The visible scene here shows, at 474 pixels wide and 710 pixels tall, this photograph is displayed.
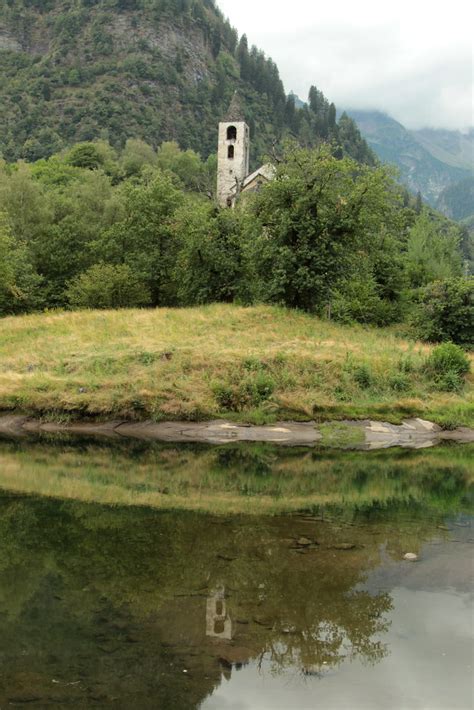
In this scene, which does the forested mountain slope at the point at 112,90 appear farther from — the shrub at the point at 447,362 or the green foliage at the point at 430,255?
the shrub at the point at 447,362

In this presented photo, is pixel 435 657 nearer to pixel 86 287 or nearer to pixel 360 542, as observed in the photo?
pixel 360 542

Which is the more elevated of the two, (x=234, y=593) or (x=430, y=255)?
(x=234, y=593)

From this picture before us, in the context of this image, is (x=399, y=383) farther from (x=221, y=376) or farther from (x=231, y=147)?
(x=231, y=147)

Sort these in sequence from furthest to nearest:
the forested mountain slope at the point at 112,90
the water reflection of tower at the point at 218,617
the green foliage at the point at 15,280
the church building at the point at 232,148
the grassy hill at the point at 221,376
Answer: the forested mountain slope at the point at 112,90, the church building at the point at 232,148, the green foliage at the point at 15,280, the grassy hill at the point at 221,376, the water reflection of tower at the point at 218,617

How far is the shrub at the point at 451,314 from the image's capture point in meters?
41.6

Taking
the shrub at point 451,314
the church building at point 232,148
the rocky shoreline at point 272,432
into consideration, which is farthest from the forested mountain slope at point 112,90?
the rocky shoreline at point 272,432

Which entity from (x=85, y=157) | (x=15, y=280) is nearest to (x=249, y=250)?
(x=15, y=280)

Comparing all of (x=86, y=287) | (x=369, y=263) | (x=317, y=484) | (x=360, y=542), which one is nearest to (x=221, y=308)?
(x=369, y=263)

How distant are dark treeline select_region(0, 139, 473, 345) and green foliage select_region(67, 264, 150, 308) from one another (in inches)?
4.2

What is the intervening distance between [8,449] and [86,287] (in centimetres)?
2732

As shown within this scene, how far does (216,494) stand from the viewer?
60.0 feet

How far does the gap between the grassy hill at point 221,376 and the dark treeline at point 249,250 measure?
22.8ft

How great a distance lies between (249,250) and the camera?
4272cm

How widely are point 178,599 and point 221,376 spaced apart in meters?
18.9
